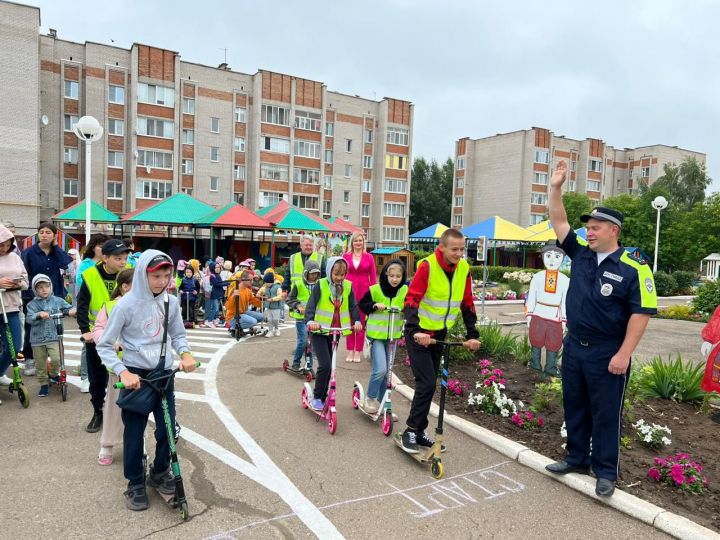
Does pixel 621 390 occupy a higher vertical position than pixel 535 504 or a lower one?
higher

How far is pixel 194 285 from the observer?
13.1m

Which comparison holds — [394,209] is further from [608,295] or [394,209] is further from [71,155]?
[608,295]

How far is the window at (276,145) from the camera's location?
4797cm

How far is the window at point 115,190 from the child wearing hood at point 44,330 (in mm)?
39110

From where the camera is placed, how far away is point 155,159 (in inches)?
1676

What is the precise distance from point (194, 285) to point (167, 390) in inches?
380

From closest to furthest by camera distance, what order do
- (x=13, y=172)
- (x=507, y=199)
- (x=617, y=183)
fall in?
(x=13, y=172)
(x=507, y=199)
(x=617, y=183)

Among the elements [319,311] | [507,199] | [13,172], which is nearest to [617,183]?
[507,199]

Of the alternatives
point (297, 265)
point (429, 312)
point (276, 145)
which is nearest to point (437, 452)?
point (429, 312)

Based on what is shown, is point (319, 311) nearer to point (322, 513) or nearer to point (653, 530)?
point (322, 513)

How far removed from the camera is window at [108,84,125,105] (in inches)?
1613

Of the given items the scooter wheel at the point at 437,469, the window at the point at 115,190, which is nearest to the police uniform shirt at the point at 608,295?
the scooter wheel at the point at 437,469

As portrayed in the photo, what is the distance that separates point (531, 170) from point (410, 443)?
6380 centimetres

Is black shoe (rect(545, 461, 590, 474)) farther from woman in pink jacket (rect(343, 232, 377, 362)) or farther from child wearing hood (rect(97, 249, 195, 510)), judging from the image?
woman in pink jacket (rect(343, 232, 377, 362))
